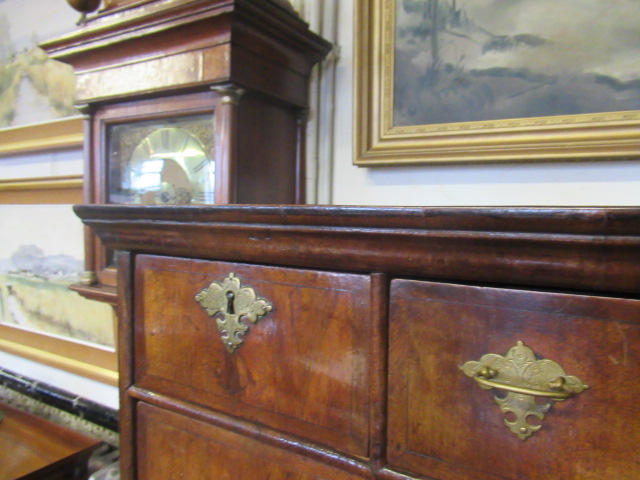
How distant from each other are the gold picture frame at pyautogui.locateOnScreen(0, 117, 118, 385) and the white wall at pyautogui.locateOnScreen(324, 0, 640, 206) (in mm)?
788

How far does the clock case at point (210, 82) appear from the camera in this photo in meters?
0.75

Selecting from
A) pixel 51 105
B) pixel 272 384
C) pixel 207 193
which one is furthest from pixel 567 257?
pixel 51 105

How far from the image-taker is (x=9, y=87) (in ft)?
4.78

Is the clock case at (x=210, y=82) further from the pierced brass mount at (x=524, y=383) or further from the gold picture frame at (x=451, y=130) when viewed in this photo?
the pierced brass mount at (x=524, y=383)

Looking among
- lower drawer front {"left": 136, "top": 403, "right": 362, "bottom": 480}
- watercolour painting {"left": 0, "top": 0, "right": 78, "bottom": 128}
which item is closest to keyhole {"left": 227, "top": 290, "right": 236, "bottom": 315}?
lower drawer front {"left": 136, "top": 403, "right": 362, "bottom": 480}

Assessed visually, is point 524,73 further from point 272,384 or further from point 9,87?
point 9,87

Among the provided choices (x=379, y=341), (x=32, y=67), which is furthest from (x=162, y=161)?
(x=32, y=67)

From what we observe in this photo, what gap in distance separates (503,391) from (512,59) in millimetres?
614

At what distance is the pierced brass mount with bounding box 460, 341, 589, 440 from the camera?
30cm

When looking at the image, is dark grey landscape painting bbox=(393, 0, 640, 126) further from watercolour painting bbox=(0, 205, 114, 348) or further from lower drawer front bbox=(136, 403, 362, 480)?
watercolour painting bbox=(0, 205, 114, 348)

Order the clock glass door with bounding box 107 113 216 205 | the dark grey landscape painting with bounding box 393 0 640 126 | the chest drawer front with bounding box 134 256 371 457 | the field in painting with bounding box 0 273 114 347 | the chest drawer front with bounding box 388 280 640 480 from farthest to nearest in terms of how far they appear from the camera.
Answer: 1. the field in painting with bounding box 0 273 114 347
2. the clock glass door with bounding box 107 113 216 205
3. the dark grey landscape painting with bounding box 393 0 640 126
4. the chest drawer front with bounding box 134 256 371 457
5. the chest drawer front with bounding box 388 280 640 480

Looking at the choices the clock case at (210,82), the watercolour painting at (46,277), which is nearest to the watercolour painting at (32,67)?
the watercolour painting at (46,277)

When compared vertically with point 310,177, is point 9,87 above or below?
above

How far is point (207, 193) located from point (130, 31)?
1.05 ft
